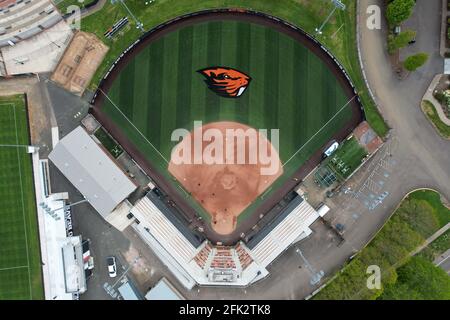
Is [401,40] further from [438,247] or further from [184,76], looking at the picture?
[184,76]

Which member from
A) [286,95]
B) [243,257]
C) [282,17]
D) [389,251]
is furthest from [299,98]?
[389,251]

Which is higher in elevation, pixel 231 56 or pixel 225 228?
pixel 231 56

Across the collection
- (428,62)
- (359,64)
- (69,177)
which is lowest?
(69,177)

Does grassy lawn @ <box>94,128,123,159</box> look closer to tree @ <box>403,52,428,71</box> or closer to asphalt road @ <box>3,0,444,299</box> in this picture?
asphalt road @ <box>3,0,444,299</box>

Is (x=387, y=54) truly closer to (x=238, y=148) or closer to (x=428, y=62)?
(x=428, y=62)

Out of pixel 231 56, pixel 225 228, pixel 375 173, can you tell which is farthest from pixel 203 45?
pixel 375 173
